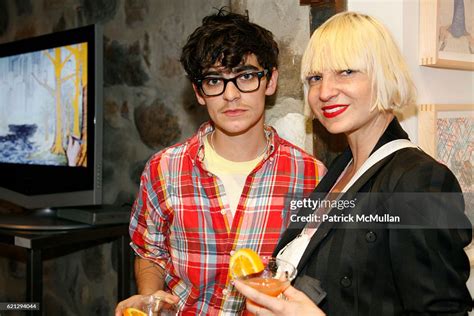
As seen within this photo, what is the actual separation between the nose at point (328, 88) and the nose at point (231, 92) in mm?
274

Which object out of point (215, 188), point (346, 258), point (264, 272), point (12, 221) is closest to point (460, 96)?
point (346, 258)

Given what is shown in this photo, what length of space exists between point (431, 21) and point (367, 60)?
0.18 m

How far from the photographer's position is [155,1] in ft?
6.78

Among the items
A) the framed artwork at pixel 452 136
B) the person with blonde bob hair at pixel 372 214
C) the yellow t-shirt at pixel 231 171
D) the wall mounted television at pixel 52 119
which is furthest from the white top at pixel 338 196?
the wall mounted television at pixel 52 119

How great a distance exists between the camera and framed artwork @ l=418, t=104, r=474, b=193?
0.96 meters

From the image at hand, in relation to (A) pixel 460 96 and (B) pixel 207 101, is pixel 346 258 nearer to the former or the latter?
(A) pixel 460 96

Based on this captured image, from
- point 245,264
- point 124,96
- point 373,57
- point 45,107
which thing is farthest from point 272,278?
point 45,107

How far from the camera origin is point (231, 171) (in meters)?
1.29

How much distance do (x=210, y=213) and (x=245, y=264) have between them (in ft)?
1.13

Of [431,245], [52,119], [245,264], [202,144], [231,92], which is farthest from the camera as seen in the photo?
[52,119]

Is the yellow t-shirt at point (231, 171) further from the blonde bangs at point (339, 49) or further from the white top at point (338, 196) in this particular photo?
the blonde bangs at point (339, 49)

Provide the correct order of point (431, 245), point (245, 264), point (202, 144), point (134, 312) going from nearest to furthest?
point (431, 245) < point (245, 264) < point (134, 312) < point (202, 144)

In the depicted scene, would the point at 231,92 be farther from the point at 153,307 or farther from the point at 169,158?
the point at 153,307

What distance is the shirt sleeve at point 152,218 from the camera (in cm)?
131
